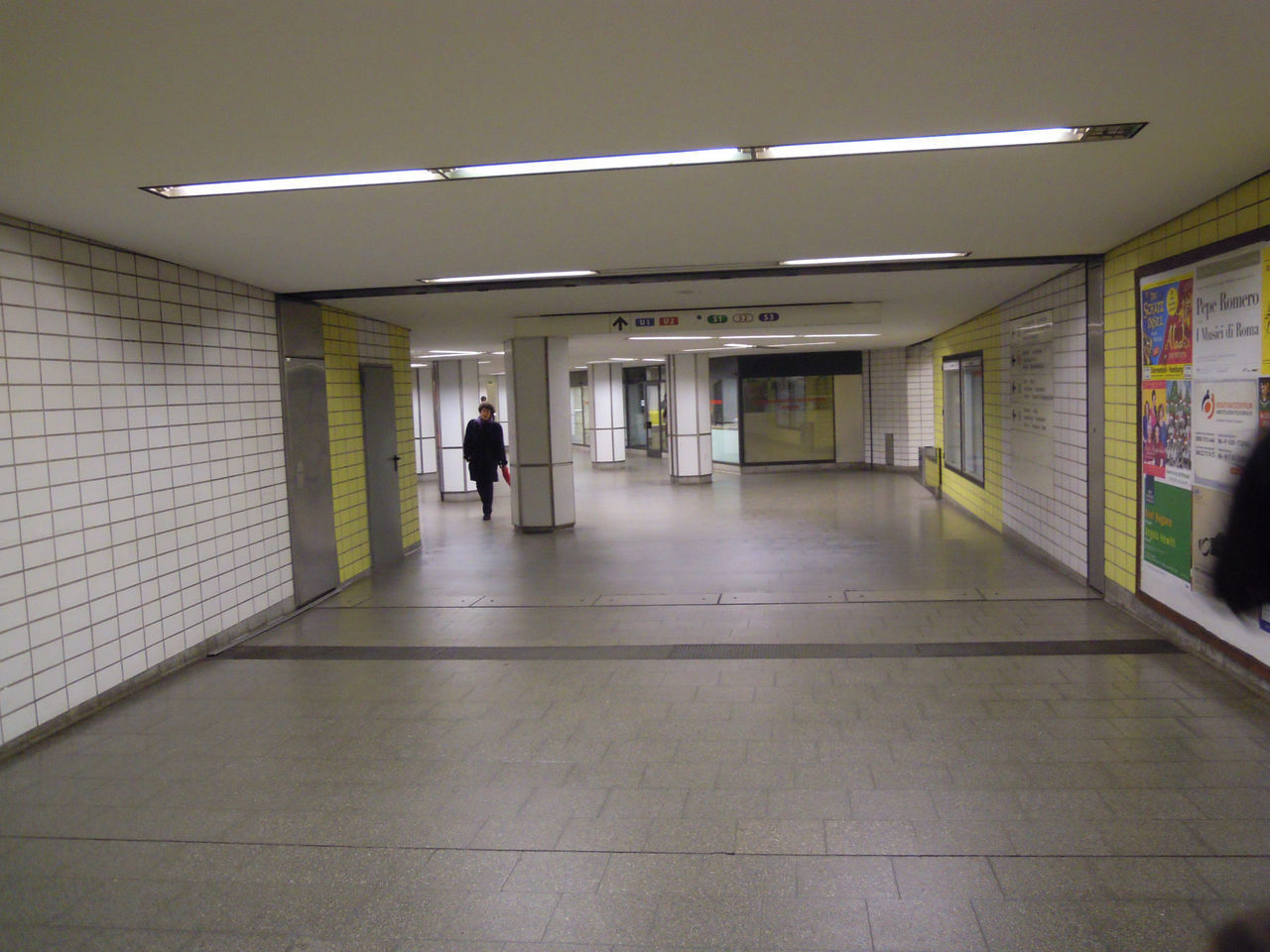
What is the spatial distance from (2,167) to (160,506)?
8.72ft

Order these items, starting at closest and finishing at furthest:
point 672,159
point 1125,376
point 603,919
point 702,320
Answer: point 603,919
point 672,159
point 1125,376
point 702,320

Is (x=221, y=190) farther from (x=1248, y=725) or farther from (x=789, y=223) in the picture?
(x=1248, y=725)

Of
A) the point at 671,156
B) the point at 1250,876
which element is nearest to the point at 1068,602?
the point at 1250,876

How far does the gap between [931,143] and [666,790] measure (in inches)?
118

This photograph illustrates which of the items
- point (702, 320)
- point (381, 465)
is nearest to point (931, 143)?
point (702, 320)

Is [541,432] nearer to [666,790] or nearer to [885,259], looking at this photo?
[885,259]

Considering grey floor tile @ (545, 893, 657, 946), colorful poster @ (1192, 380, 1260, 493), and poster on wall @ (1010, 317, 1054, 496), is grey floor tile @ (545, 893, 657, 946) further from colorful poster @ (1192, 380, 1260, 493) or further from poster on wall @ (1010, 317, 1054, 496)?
poster on wall @ (1010, 317, 1054, 496)

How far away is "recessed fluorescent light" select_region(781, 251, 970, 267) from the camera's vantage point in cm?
718

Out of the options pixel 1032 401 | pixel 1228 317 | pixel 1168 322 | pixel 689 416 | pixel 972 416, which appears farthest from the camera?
pixel 689 416

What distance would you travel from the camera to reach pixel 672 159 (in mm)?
4109

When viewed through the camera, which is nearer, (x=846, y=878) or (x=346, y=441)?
(x=846, y=878)

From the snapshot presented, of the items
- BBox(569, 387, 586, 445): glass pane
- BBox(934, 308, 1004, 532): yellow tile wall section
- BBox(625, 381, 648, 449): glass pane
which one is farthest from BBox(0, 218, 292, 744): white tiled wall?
BBox(569, 387, 586, 445): glass pane

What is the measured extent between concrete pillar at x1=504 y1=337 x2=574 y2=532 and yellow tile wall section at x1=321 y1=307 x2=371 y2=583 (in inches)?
112

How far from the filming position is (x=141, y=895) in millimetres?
3223
